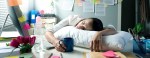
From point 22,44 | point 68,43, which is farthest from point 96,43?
point 22,44

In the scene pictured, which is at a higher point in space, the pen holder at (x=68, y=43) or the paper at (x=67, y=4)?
the paper at (x=67, y=4)

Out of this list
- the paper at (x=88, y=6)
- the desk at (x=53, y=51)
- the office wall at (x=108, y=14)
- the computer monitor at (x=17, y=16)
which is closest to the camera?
the desk at (x=53, y=51)

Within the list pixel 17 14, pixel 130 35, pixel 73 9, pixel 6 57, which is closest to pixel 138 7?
pixel 130 35

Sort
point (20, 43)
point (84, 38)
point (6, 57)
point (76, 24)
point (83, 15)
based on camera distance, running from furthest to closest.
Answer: point (83, 15), point (76, 24), point (84, 38), point (20, 43), point (6, 57)

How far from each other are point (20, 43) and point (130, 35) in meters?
0.70

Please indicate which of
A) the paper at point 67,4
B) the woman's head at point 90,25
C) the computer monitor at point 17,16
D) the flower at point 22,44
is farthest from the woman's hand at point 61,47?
the paper at point 67,4

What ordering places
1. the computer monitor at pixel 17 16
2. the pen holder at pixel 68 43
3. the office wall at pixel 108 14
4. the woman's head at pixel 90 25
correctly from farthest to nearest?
the office wall at pixel 108 14 → the computer monitor at pixel 17 16 → the woman's head at pixel 90 25 → the pen holder at pixel 68 43

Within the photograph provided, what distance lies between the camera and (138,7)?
169 cm

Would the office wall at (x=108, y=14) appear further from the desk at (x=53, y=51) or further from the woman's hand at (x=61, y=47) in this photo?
the woman's hand at (x=61, y=47)

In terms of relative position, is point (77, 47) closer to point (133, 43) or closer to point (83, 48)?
point (83, 48)

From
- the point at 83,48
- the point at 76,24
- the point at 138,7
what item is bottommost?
the point at 83,48

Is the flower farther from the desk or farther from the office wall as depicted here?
the office wall

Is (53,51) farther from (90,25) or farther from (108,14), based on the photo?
(108,14)

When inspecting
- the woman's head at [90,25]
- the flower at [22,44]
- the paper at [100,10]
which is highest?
the paper at [100,10]
